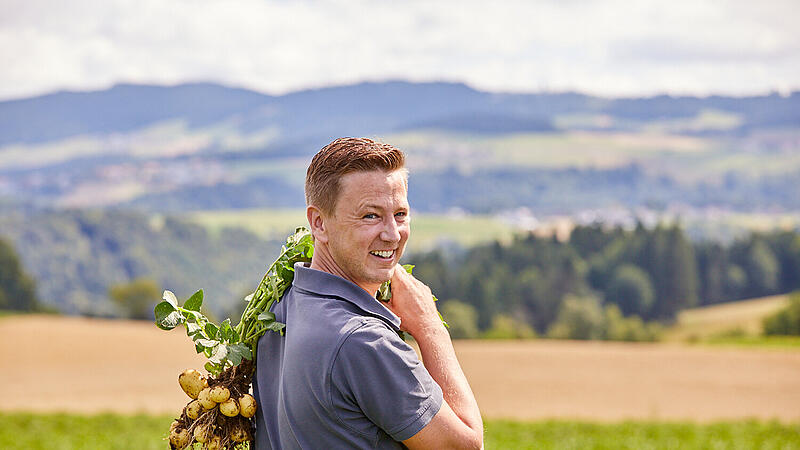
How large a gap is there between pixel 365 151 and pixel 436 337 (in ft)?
1.90

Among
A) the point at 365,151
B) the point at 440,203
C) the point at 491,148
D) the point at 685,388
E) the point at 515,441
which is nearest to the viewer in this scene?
the point at 365,151

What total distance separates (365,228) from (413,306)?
0.30 m

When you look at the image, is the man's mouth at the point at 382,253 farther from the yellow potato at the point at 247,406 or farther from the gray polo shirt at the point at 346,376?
the yellow potato at the point at 247,406

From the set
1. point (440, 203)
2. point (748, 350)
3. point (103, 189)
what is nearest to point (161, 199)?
point (103, 189)

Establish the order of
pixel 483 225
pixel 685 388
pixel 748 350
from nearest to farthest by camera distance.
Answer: pixel 685 388 < pixel 748 350 < pixel 483 225

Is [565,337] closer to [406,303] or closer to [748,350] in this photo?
[748,350]

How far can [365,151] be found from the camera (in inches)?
96.7

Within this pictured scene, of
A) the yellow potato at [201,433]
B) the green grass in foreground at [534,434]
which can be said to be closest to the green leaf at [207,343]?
the yellow potato at [201,433]

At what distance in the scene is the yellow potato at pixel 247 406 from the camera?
8.84 feet

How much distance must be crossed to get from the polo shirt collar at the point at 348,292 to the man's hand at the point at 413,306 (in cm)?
9

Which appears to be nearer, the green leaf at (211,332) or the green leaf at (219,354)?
the green leaf at (219,354)

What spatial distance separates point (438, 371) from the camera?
2.52m

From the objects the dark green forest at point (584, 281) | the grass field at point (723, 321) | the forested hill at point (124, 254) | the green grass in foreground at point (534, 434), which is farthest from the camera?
the forested hill at point (124, 254)

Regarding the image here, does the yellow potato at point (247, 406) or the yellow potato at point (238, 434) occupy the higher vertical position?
the yellow potato at point (247, 406)
